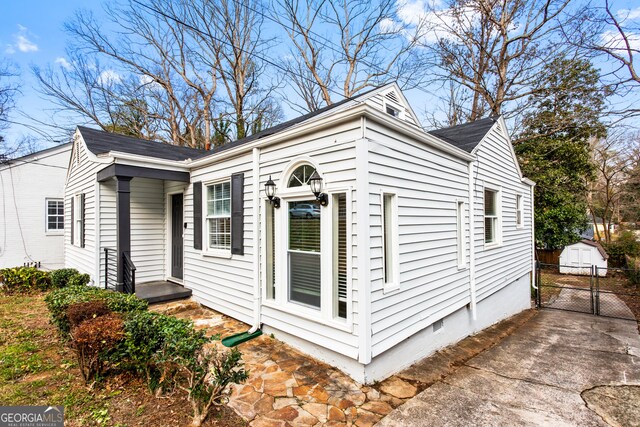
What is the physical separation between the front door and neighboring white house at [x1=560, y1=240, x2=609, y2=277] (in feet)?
49.3

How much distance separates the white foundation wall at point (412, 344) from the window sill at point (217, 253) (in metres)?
1.45

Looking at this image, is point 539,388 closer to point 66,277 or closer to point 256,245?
point 256,245

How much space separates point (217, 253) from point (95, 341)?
8.64 feet

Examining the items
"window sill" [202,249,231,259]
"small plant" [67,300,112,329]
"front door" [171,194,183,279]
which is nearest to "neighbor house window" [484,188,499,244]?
"window sill" [202,249,231,259]

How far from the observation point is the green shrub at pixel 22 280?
24.5ft

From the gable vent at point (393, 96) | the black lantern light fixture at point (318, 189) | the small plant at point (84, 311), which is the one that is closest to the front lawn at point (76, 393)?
the small plant at point (84, 311)

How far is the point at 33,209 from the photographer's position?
11398 mm

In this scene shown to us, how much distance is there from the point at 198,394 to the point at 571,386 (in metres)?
4.38

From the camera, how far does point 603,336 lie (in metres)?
6.15

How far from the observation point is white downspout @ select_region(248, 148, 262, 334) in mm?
4613

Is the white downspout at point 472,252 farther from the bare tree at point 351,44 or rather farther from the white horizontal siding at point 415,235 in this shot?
the bare tree at point 351,44

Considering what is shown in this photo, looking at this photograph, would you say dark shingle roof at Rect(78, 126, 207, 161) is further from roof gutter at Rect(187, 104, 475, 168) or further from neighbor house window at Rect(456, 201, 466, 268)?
neighbor house window at Rect(456, 201, 466, 268)

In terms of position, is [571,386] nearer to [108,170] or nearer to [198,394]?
[198,394]

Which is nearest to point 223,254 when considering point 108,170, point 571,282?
point 108,170
